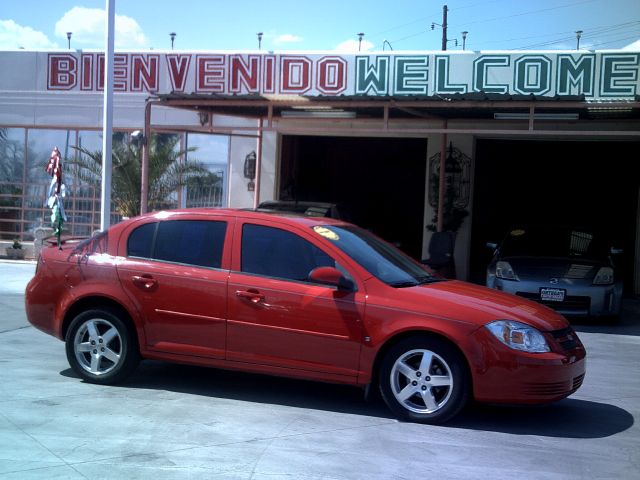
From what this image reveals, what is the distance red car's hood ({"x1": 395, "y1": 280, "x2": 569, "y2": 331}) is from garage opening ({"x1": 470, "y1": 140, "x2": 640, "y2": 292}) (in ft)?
37.8

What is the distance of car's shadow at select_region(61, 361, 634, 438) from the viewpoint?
21.2 feet

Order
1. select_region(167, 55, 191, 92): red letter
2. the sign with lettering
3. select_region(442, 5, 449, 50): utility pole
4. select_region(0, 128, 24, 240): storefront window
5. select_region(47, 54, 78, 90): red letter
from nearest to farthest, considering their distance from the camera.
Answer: the sign with lettering
select_region(167, 55, 191, 92): red letter
select_region(47, 54, 78, 90): red letter
select_region(0, 128, 24, 240): storefront window
select_region(442, 5, 449, 50): utility pole

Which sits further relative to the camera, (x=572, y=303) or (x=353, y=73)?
(x=353, y=73)

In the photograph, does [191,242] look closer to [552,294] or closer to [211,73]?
[552,294]

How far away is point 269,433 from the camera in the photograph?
601cm

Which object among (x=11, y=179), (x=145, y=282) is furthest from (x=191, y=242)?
(x=11, y=179)

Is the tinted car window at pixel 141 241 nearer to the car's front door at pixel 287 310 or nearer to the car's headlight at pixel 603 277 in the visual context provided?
the car's front door at pixel 287 310

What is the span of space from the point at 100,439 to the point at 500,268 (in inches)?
313

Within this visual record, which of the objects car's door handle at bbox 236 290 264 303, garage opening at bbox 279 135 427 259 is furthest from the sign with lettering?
car's door handle at bbox 236 290 264 303

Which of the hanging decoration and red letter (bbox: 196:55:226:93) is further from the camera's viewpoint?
red letter (bbox: 196:55:226:93)

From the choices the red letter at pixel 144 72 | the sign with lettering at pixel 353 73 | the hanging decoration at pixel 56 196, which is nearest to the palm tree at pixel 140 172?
the red letter at pixel 144 72

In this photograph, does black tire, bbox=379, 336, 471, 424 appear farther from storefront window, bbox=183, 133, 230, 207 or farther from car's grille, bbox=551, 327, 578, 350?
storefront window, bbox=183, 133, 230, 207

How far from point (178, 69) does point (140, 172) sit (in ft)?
7.98

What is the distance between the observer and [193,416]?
252 inches
